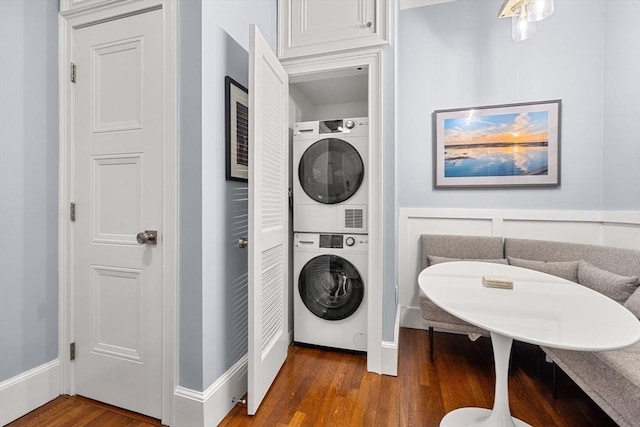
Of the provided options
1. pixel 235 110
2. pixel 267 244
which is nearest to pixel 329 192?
pixel 267 244

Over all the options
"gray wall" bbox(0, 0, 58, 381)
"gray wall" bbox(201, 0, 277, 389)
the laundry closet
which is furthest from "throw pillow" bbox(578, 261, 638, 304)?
"gray wall" bbox(0, 0, 58, 381)

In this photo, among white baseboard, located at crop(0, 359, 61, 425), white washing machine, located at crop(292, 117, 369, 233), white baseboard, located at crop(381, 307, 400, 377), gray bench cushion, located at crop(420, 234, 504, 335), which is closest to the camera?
white baseboard, located at crop(0, 359, 61, 425)

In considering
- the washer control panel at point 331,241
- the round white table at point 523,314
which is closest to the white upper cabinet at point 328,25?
the washer control panel at point 331,241

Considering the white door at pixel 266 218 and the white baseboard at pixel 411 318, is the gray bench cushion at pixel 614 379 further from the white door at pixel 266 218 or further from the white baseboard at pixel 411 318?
the white door at pixel 266 218

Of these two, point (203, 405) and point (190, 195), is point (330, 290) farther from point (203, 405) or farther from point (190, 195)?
point (190, 195)

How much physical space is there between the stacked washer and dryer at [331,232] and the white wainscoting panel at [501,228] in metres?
0.77

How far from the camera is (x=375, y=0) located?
2008 mm

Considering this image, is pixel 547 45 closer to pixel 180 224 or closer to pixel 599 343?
pixel 599 343

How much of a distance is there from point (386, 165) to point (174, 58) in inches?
54.6

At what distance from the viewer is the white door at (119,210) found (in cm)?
155

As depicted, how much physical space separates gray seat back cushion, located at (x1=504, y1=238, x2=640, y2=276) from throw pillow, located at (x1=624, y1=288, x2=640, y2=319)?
268 mm

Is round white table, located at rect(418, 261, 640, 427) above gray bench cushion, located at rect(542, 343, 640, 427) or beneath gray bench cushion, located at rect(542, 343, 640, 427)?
above

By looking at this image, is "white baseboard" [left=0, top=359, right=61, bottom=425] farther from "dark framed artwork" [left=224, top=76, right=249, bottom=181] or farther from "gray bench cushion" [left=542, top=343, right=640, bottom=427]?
"gray bench cushion" [left=542, top=343, right=640, bottom=427]

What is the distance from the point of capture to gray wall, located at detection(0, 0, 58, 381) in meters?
1.48
